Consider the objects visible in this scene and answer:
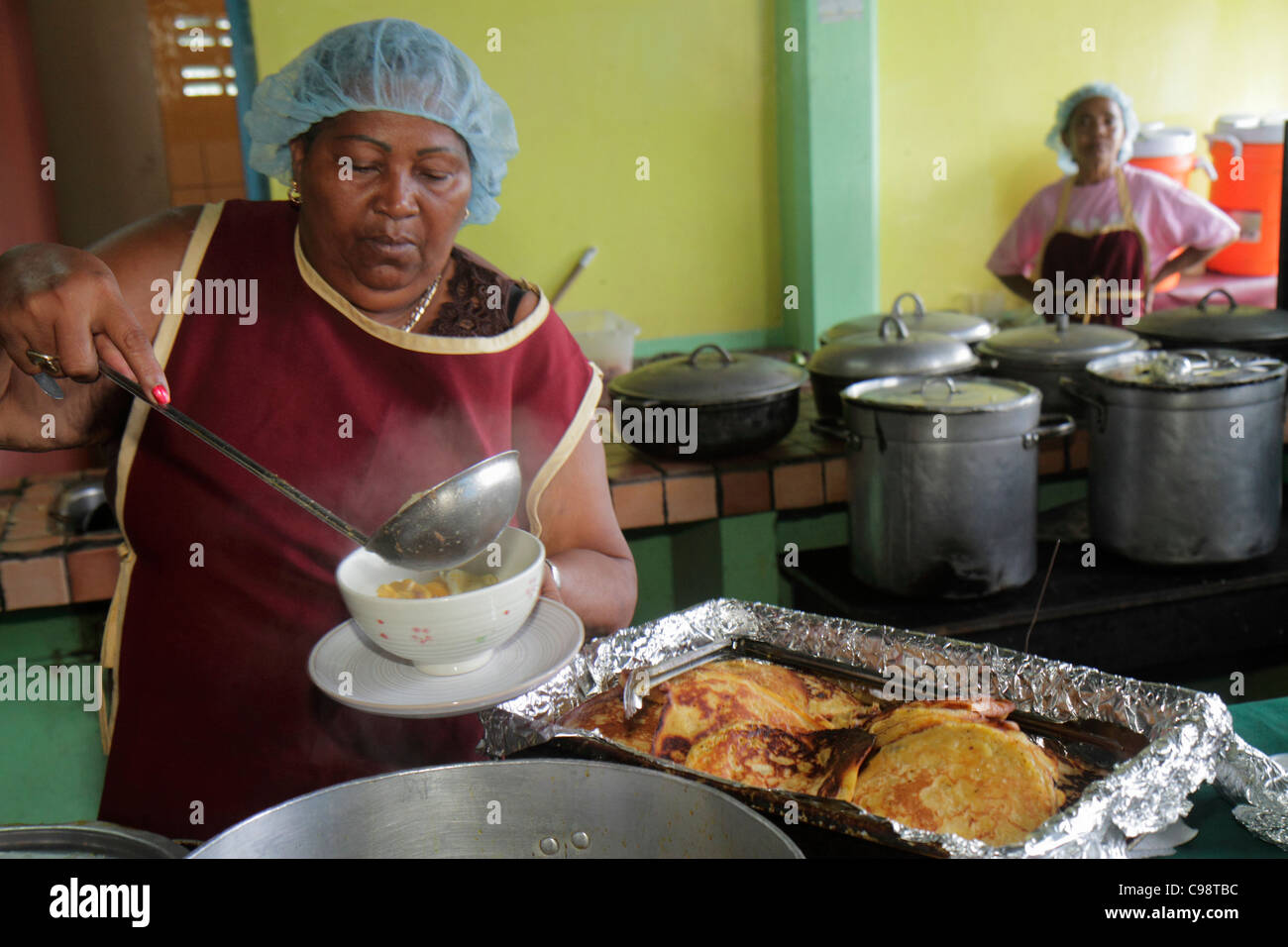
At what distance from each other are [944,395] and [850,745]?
4.79ft

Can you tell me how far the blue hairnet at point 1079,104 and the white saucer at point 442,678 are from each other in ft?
15.1

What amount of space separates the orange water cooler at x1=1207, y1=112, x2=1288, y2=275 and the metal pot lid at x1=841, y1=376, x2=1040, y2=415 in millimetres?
3613

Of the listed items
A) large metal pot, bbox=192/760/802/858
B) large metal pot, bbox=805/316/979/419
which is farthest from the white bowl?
large metal pot, bbox=805/316/979/419

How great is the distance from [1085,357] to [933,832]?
239 centimetres

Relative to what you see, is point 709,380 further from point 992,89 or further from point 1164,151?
point 1164,151

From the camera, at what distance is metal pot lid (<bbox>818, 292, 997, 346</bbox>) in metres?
3.53

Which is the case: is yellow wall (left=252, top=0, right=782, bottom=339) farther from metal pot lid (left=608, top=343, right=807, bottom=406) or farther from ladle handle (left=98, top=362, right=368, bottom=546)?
ladle handle (left=98, top=362, right=368, bottom=546)

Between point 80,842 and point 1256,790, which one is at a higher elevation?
point 80,842

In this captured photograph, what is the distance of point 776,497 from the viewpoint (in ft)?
10.2

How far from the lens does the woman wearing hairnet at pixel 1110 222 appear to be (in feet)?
16.4

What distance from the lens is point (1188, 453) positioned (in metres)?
2.74

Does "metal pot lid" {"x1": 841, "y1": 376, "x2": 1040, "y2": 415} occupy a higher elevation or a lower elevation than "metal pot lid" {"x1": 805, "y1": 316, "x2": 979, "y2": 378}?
lower

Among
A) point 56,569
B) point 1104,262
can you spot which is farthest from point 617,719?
point 1104,262

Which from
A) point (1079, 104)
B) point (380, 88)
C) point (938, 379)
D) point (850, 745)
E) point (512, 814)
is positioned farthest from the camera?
point (1079, 104)
